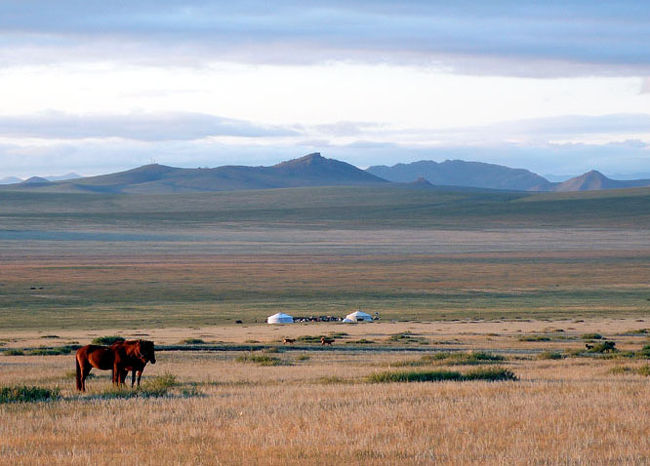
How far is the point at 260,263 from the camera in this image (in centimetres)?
9781

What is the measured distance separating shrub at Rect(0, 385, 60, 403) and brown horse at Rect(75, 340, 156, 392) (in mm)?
733

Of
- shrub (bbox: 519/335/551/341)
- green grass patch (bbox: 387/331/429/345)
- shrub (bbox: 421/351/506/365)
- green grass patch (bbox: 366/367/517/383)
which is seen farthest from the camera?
shrub (bbox: 519/335/551/341)

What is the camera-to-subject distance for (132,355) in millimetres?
14664

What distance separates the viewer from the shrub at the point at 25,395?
1404 cm

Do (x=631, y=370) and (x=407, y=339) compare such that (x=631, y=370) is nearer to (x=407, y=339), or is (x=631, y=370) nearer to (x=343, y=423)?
(x=343, y=423)

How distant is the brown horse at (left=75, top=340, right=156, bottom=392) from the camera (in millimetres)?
14445

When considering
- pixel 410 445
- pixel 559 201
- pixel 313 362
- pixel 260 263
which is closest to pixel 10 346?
pixel 313 362

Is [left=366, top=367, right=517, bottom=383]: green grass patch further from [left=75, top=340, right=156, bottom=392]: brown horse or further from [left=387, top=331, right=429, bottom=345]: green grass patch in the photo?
[left=387, top=331, right=429, bottom=345]: green grass patch

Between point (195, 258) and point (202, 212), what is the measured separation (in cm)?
7834

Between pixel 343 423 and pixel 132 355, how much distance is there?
434 cm

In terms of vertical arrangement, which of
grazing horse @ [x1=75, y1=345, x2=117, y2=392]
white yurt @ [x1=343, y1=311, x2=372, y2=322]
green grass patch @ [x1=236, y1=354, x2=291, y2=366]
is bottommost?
white yurt @ [x1=343, y1=311, x2=372, y2=322]

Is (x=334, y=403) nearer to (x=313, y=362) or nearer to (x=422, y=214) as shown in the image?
(x=313, y=362)

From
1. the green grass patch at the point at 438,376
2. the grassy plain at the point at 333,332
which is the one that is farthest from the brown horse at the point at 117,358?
the green grass patch at the point at 438,376

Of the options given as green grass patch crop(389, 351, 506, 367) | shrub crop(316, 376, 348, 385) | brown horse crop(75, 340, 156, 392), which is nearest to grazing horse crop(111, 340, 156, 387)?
brown horse crop(75, 340, 156, 392)
